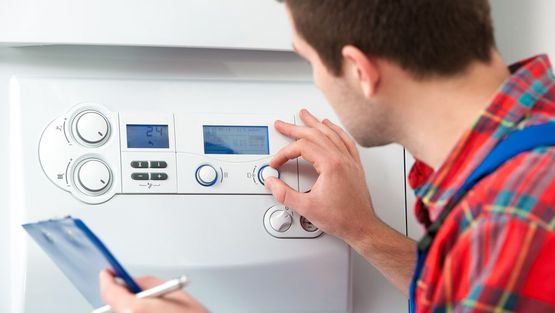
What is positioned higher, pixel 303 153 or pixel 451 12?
pixel 451 12

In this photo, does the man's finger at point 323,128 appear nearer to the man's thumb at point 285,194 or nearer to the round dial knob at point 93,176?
the man's thumb at point 285,194

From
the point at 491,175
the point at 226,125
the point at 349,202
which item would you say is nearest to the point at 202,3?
the point at 226,125

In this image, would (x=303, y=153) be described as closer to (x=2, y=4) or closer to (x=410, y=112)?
(x=410, y=112)

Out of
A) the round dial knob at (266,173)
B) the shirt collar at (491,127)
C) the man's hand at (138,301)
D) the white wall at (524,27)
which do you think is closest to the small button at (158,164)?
the round dial knob at (266,173)

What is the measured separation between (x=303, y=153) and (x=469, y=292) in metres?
0.36

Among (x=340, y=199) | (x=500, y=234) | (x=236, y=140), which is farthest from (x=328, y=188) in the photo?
(x=500, y=234)

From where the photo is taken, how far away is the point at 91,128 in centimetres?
86

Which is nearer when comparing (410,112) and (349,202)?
(410,112)

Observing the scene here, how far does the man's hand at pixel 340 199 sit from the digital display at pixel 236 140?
26 millimetres

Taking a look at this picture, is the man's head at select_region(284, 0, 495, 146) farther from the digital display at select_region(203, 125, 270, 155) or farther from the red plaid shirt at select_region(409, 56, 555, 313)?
the digital display at select_region(203, 125, 270, 155)

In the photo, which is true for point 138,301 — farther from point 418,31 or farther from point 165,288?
point 418,31

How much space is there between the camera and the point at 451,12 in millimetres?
656

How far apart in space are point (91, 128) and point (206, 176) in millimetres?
152

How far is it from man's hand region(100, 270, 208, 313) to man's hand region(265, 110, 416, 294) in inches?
9.7
